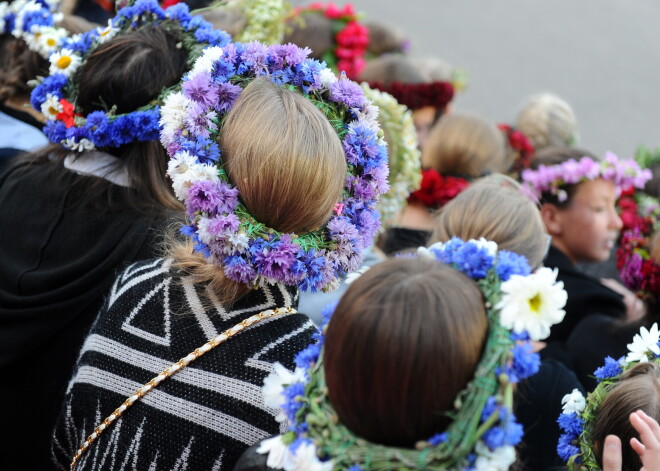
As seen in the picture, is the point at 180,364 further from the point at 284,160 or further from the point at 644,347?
the point at 644,347

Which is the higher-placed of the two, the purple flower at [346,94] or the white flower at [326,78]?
the white flower at [326,78]

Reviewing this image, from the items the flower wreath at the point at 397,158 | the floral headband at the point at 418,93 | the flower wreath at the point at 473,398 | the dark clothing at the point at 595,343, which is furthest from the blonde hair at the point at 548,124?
the flower wreath at the point at 473,398

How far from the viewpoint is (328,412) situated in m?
1.39

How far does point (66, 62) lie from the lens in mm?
2557

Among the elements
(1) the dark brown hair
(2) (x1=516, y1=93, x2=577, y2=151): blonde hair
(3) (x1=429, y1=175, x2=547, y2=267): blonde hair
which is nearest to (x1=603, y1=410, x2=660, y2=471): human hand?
(3) (x1=429, y1=175, x2=547, y2=267): blonde hair

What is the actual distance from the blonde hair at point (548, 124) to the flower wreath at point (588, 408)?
320 cm

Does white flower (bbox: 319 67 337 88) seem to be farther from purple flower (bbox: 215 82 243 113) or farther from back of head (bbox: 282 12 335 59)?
back of head (bbox: 282 12 335 59)

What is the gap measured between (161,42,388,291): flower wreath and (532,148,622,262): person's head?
201cm

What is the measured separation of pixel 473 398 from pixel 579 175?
274 centimetres

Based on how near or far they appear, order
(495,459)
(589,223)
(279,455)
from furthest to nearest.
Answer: (589,223)
(279,455)
(495,459)

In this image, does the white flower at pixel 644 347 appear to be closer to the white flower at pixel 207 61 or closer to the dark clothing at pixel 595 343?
A: the dark clothing at pixel 595 343

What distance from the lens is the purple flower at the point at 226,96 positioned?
6.39 feet

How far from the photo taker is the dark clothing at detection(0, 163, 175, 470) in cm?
227

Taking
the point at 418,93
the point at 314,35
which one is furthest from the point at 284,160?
the point at 314,35
